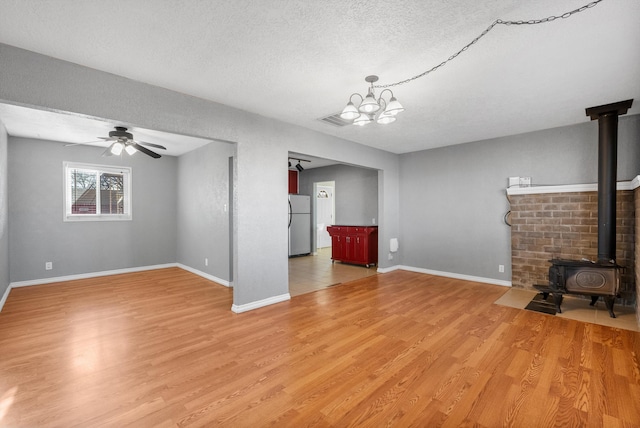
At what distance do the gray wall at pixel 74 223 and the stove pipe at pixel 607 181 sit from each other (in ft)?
24.9

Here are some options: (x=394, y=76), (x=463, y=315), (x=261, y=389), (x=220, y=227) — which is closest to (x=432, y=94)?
(x=394, y=76)

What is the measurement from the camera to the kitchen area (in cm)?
577

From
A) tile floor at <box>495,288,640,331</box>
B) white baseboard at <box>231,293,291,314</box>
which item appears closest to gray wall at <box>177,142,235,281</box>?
white baseboard at <box>231,293,291,314</box>

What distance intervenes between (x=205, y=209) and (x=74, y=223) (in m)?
2.45

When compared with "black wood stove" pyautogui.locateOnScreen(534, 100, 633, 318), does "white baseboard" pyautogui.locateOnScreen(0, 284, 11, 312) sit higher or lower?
lower

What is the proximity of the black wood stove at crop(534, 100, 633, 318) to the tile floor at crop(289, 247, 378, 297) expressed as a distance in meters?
3.03

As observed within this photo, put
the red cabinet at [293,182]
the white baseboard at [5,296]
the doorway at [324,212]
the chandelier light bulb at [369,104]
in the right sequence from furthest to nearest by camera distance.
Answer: the doorway at [324,212] → the red cabinet at [293,182] → the white baseboard at [5,296] → the chandelier light bulb at [369,104]

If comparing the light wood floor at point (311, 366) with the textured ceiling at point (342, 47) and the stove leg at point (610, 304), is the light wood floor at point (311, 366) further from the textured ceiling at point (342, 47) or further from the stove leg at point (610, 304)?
the textured ceiling at point (342, 47)

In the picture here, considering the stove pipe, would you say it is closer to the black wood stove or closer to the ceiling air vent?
the black wood stove

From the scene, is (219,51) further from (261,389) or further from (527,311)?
(527,311)

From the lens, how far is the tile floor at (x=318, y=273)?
484cm

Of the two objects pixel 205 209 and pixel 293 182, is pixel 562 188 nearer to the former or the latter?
pixel 205 209

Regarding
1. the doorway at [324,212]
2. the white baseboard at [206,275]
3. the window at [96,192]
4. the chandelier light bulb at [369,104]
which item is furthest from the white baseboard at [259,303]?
the doorway at [324,212]

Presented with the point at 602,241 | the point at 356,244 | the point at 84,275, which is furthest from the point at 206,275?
the point at 602,241
